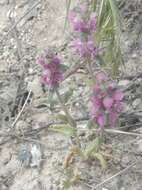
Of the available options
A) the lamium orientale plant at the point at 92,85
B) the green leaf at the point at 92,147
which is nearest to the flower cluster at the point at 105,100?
→ the lamium orientale plant at the point at 92,85

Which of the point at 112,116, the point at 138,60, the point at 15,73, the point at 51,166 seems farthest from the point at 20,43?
the point at 112,116

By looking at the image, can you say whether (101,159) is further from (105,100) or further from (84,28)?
(84,28)

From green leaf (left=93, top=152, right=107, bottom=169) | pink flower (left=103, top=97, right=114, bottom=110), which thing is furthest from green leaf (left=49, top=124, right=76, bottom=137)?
pink flower (left=103, top=97, right=114, bottom=110)

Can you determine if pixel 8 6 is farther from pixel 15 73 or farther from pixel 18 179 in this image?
pixel 18 179

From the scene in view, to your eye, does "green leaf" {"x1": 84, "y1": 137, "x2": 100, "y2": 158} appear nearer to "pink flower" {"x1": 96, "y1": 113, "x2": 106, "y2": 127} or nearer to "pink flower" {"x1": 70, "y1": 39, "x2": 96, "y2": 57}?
"pink flower" {"x1": 96, "y1": 113, "x2": 106, "y2": 127}

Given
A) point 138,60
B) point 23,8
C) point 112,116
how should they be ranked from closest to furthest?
point 112,116
point 138,60
point 23,8

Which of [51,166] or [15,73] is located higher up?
[15,73]
